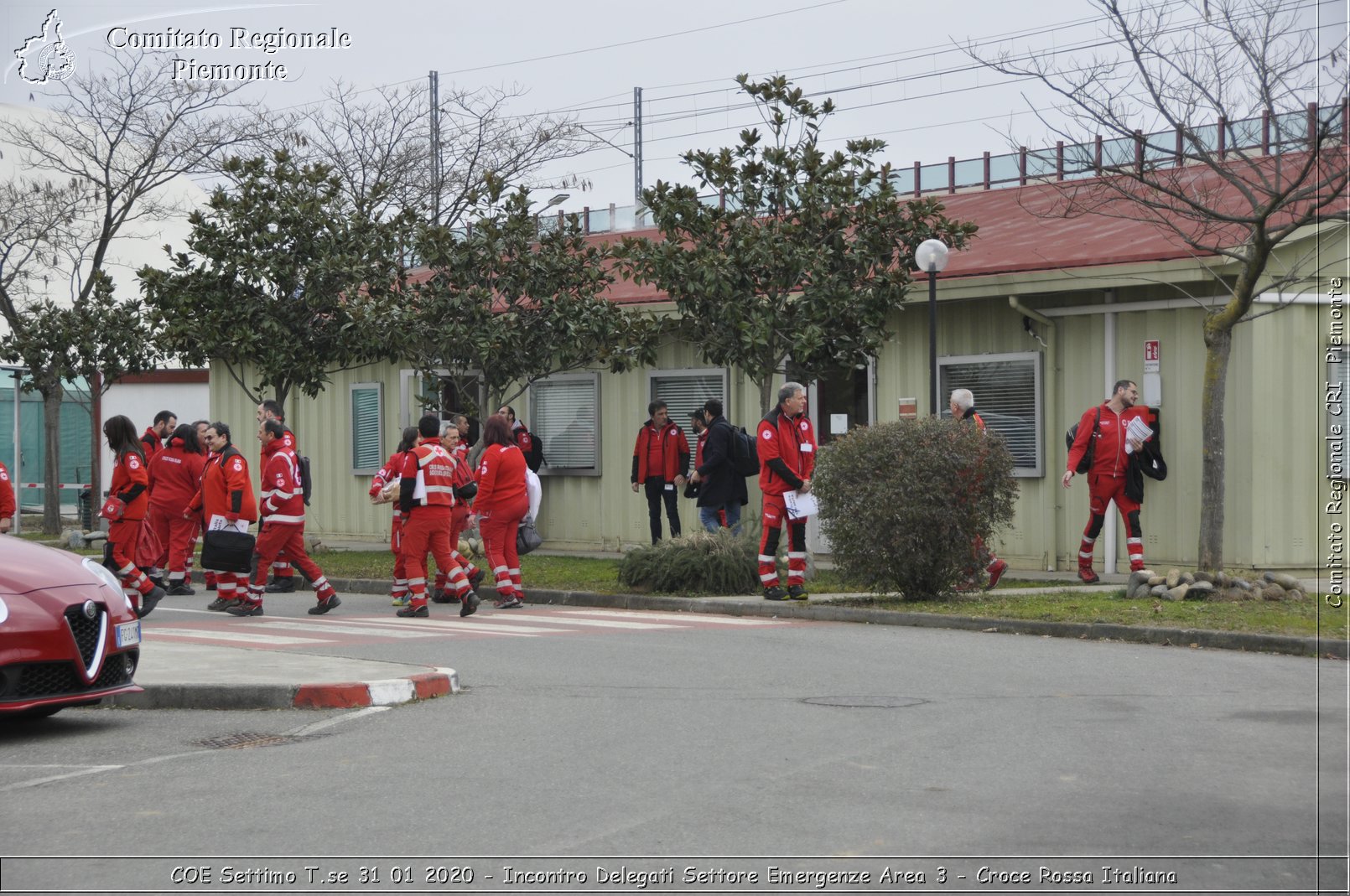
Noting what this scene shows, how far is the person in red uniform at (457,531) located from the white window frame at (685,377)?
5.85m

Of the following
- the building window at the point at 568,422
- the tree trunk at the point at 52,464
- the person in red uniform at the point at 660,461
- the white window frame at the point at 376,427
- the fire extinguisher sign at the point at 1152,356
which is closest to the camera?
the fire extinguisher sign at the point at 1152,356

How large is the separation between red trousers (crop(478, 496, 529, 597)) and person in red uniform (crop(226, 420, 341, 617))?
1.57 metres

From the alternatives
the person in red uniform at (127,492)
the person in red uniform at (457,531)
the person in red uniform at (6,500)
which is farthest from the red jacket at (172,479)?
the person in red uniform at (457,531)

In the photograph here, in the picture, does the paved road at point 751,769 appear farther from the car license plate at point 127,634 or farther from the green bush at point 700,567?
the green bush at point 700,567

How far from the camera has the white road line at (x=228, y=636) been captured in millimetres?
13016

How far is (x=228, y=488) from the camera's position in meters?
15.2

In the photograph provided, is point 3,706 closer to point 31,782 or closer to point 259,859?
point 31,782

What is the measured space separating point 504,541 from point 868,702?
7.38 meters

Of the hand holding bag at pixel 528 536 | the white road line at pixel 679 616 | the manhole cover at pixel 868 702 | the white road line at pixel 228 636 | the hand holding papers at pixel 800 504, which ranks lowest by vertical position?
the white road line at pixel 679 616

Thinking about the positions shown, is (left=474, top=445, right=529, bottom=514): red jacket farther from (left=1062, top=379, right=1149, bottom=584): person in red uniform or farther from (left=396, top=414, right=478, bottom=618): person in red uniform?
(left=1062, top=379, right=1149, bottom=584): person in red uniform

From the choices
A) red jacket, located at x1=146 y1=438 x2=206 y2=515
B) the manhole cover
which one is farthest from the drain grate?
red jacket, located at x1=146 y1=438 x2=206 y2=515

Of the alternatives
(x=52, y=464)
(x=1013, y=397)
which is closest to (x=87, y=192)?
(x=52, y=464)

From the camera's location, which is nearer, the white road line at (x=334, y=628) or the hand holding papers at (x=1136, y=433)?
the white road line at (x=334, y=628)

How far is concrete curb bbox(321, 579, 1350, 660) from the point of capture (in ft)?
38.8
